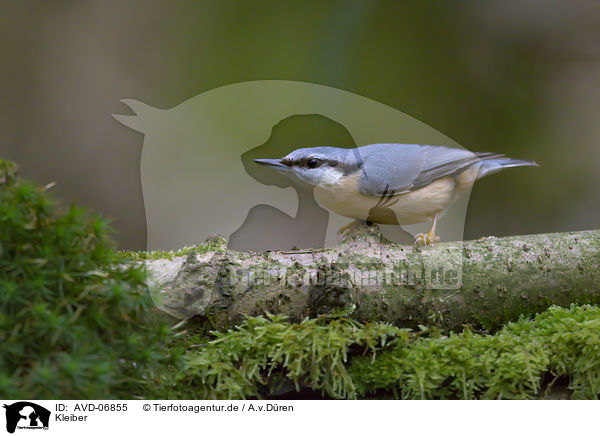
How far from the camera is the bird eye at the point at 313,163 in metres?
1.92

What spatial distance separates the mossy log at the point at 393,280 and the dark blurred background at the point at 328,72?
1.75 m

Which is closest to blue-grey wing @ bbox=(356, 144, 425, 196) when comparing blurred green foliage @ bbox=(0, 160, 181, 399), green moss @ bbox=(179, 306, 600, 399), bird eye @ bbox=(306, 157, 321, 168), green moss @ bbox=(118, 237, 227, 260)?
bird eye @ bbox=(306, 157, 321, 168)

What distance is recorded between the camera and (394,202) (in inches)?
80.2

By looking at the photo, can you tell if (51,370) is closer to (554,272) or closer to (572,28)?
(554,272)

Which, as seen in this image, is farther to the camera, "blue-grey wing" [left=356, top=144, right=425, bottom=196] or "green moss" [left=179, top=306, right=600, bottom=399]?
"blue-grey wing" [left=356, top=144, right=425, bottom=196]

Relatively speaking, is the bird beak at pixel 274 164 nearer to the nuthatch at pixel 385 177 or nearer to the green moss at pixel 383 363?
the nuthatch at pixel 385 177

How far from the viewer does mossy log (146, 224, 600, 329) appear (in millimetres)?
1510

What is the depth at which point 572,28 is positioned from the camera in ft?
11.3

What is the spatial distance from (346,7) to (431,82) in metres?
0.69

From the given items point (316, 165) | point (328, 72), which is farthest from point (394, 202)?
point (328, 72)
